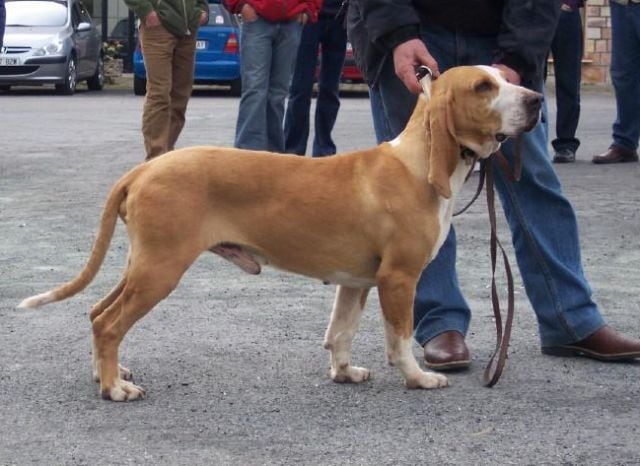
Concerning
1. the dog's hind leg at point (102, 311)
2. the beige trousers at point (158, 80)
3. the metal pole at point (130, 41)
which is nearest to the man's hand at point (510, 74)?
the dog's hind leg at point (102, 311)

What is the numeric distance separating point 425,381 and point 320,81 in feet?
24.2

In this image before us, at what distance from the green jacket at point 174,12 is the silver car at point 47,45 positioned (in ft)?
39.2

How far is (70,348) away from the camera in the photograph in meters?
5.38

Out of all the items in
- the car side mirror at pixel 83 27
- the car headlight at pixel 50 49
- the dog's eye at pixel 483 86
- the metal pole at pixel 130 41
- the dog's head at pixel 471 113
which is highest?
the dog's eye at pixel 483 86

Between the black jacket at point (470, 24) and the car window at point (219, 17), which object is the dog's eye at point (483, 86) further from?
the car window at point (219, 17)

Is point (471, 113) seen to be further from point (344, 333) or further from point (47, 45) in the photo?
point (47, 45)

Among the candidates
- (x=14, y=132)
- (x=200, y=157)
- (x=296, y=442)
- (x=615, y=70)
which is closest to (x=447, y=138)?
(x=200, y=157)

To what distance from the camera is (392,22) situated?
5.08 m

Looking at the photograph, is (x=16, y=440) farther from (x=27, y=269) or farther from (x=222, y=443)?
(x=27, y=269)

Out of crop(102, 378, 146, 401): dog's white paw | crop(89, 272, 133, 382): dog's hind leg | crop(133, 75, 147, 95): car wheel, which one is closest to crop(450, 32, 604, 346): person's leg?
crop(89, 272, 133, 382): dog's hind leg

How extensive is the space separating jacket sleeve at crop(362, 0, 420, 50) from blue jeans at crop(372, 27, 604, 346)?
0.17m

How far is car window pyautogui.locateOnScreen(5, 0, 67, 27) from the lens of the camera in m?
23.9

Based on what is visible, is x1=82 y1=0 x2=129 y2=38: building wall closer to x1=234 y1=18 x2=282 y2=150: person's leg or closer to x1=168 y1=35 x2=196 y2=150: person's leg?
x1=168 y1=35 x2=196 y2=150: person's leg

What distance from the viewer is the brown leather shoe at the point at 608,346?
5.18 meters
